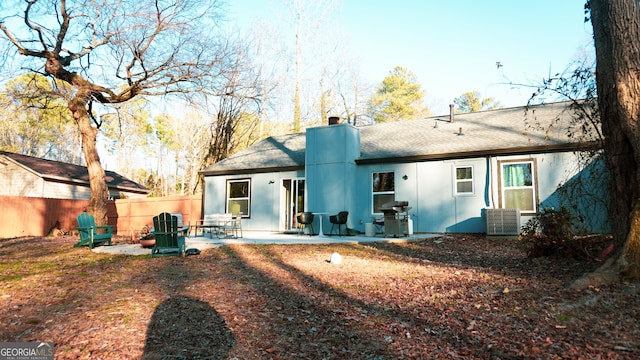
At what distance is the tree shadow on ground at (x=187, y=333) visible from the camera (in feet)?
11.2

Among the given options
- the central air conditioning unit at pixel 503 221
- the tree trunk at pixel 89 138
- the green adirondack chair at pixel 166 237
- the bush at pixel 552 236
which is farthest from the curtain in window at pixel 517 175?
the tree trunk at pixel 89 138

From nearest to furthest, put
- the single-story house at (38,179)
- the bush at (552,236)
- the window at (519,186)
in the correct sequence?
the bush at (552,236) < the window at (519,186) < the single-story house at (38,179)

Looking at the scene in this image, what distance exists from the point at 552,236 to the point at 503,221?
5161 mm

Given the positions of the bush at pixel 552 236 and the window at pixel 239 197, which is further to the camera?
the window at pixel 239 197

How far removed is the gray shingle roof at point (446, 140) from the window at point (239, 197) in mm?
597

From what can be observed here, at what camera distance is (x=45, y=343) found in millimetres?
3553

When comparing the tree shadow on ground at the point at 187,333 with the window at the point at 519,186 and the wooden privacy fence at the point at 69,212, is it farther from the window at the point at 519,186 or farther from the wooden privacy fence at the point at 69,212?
the wooden privacy fence at the point at 69,212

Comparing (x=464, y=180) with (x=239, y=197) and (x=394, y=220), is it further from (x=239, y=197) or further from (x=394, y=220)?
(x=239, y=197)

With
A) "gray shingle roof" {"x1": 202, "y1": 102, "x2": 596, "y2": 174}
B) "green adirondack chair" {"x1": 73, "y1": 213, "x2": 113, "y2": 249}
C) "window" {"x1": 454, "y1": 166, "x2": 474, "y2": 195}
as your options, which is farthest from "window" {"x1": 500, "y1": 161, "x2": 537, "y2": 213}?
"green adirondack chair" {"x1": 73, "y1": 213, "x2": 113, "y2": 249}

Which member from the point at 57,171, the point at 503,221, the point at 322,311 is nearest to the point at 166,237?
the point at 322,311

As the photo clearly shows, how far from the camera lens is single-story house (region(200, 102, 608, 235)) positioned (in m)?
11.6

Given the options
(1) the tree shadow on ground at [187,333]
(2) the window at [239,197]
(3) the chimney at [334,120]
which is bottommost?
(1) the tree shadow on ground at [187,333]

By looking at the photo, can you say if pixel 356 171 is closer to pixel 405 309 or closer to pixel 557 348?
pixel 405 309

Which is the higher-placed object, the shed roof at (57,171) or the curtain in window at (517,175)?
the shed roof at (57,171)
